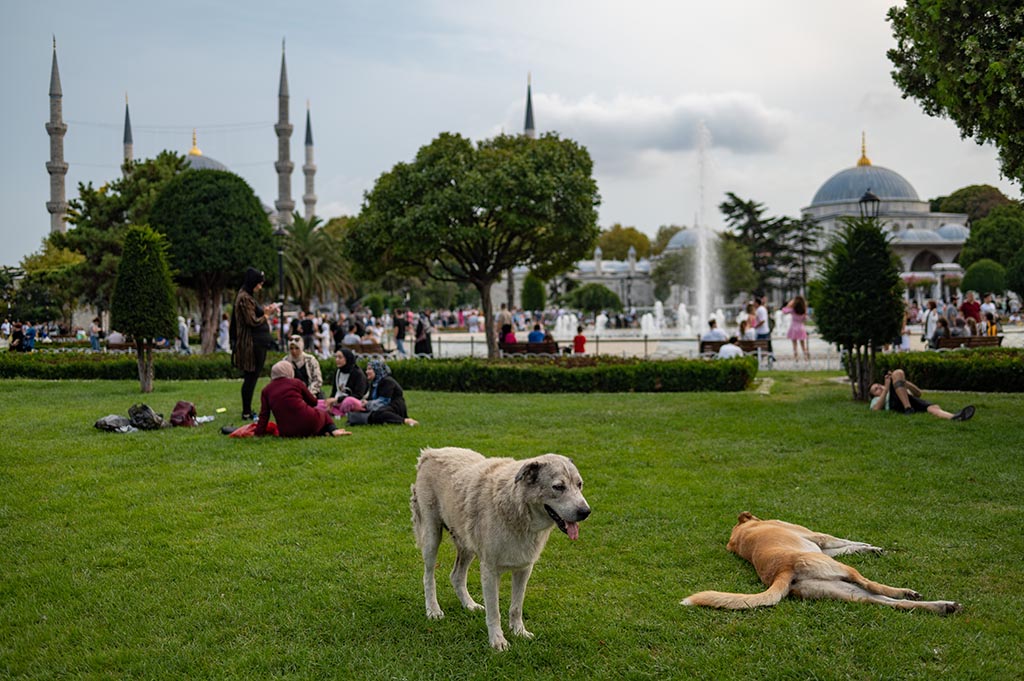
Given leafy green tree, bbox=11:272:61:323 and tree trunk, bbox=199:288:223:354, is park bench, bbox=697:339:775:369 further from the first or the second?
leafy green tree, bbox=11:272:61:323

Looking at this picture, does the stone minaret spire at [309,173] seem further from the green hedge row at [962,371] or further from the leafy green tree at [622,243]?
the green hedge row at [962,371]

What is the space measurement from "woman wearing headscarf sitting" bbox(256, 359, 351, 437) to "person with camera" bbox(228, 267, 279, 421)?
1365 mm

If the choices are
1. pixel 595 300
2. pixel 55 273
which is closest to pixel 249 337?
pixel 55 273

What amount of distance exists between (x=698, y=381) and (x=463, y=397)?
336 cm

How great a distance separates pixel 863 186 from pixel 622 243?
87.8 ft

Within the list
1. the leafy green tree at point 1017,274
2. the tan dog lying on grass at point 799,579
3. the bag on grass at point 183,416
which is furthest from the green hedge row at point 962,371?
the leafy green tree at point 1017,274

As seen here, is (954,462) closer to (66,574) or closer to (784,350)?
(66,574)

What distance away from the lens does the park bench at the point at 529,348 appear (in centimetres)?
1628

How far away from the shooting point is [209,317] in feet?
71.0

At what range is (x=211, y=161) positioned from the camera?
62156 millimetres

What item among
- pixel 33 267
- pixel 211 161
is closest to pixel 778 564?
pixel 33 267

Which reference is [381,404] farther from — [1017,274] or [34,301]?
[1017,274]

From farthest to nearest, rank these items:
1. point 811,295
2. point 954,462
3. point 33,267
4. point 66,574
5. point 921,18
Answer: point 33,267, point 811,295, point 921,18, point 954,462, point 66,574

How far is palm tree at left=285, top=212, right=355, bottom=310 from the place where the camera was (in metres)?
39.1
